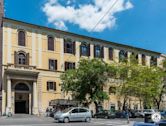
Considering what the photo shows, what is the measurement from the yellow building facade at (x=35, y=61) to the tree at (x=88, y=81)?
591cm

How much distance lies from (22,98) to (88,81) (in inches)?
457

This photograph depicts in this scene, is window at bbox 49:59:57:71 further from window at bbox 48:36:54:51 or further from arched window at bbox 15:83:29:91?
arched window at bbox 15:83:29:91

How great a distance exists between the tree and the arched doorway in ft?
22.7

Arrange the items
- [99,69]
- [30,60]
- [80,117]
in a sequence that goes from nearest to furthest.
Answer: [80,117] → [99,69] → [30,60]

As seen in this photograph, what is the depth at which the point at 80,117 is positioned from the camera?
44.0 metres

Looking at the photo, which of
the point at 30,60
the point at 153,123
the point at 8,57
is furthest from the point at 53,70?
the point at 153,123

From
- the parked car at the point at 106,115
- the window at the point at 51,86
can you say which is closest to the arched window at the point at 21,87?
the window at the point at 51,86

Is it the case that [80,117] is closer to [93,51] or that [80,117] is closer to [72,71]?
[72,71]

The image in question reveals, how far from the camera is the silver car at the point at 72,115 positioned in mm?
42531

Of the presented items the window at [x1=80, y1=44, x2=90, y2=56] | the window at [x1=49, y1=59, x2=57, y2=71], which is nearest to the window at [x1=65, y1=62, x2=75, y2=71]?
the window at [x1=49, y1=59, x2=57, y2=71]

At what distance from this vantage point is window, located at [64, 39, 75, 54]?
69.9 m

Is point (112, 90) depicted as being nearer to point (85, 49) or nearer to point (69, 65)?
point (69, 65)

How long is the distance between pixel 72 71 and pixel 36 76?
247 inches

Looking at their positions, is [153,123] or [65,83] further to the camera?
[65,83]
